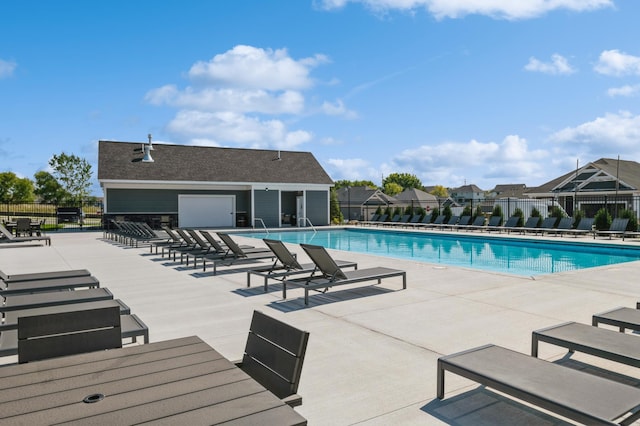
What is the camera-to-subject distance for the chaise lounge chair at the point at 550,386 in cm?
263

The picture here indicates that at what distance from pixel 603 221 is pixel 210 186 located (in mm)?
20881

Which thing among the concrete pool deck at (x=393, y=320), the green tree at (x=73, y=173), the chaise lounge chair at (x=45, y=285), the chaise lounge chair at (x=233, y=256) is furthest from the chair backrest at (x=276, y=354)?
the green tree at (x=73, y=173)

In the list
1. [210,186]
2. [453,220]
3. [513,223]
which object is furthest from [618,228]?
[210,186]

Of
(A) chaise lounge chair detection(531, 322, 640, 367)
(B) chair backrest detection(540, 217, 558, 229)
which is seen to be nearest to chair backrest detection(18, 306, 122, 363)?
(A) chaise lounge chair detection(531, 322, 640, 367)

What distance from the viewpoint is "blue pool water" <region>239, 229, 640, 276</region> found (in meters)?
13.1

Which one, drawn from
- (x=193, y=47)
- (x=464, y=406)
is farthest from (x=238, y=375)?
(x=193, y=47)

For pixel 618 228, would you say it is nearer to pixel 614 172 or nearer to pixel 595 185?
pixel 595 185

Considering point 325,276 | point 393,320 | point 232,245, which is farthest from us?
point 232,245

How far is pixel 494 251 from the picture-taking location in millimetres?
16453

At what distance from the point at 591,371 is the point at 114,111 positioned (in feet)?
88.3

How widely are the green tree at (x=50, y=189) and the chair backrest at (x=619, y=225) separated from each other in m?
36.8

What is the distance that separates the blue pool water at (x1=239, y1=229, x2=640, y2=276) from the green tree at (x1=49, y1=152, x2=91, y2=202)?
23.2 metres

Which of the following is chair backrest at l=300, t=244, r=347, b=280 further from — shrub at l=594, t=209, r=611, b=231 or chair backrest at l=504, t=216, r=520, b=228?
shrub at l=594, t=209, r=611, b=231

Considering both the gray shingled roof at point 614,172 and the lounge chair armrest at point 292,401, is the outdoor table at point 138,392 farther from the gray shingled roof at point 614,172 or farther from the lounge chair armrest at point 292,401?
the gray shingled roof at point 614,172
